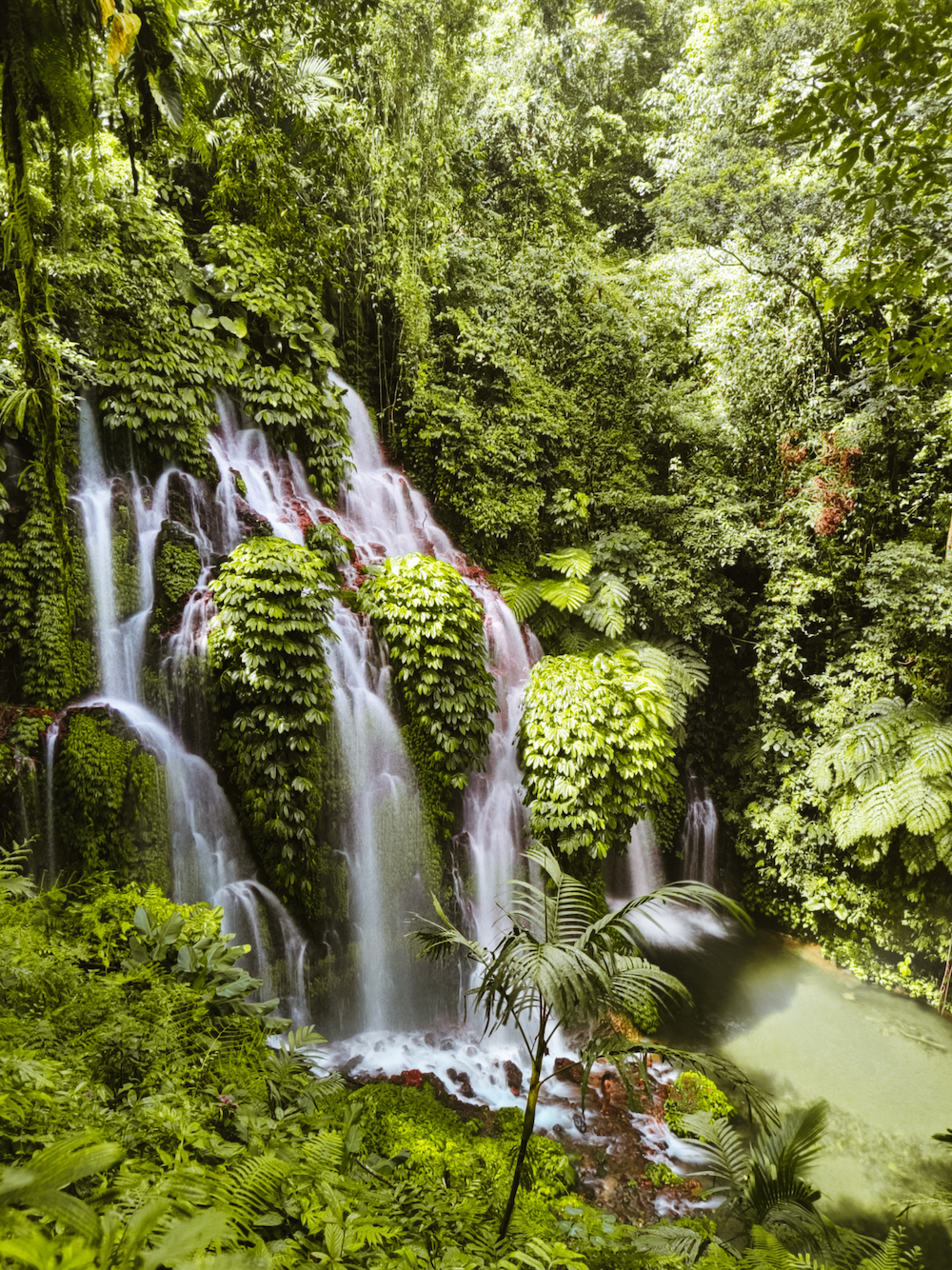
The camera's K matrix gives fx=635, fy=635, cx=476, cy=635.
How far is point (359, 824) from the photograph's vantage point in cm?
585

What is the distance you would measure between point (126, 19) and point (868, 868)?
29.7 ft

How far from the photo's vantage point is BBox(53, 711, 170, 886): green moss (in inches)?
179

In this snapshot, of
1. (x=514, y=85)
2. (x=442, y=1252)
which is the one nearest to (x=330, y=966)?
(x=442, y=1252)

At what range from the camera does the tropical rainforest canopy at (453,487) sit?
88.8 inches

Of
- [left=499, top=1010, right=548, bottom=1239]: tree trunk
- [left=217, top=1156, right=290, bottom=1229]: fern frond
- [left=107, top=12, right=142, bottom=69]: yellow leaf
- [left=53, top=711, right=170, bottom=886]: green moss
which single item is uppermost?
[left=107, top=12, right=142, bottom=69]: yellow leaf

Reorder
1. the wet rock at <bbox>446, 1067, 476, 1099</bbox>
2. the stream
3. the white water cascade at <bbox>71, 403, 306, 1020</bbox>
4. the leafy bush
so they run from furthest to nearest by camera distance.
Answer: the leafy bush → the wet rock at <bbox>446, 1067, 476, 1099</bbox> → the stream → the white water cascade at <bbox>71, 403, 306, 1020</bbox>

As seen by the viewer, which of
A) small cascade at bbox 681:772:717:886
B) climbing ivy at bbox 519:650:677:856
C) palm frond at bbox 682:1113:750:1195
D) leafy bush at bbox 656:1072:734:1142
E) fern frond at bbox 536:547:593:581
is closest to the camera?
palm frond at bbox 682:1113:750:1195

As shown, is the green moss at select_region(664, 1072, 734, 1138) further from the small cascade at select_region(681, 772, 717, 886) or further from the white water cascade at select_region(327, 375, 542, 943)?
the small cascade at select_region(681, 772, 717, 886)

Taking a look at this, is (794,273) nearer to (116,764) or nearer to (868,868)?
(868,868)

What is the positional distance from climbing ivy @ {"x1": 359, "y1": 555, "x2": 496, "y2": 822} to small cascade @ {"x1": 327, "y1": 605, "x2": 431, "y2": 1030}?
187 mm

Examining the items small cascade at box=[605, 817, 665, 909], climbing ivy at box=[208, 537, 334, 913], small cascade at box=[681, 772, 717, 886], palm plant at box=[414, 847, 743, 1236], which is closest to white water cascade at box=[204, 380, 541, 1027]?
climbing ivy at box=[208, 537, 334, 913]

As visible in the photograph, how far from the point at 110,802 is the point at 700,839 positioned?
288 inches

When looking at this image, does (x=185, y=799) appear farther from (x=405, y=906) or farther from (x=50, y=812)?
(x=405, y=906)

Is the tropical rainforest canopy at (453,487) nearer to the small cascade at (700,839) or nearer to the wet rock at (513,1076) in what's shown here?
the small cascade at (700,839)
